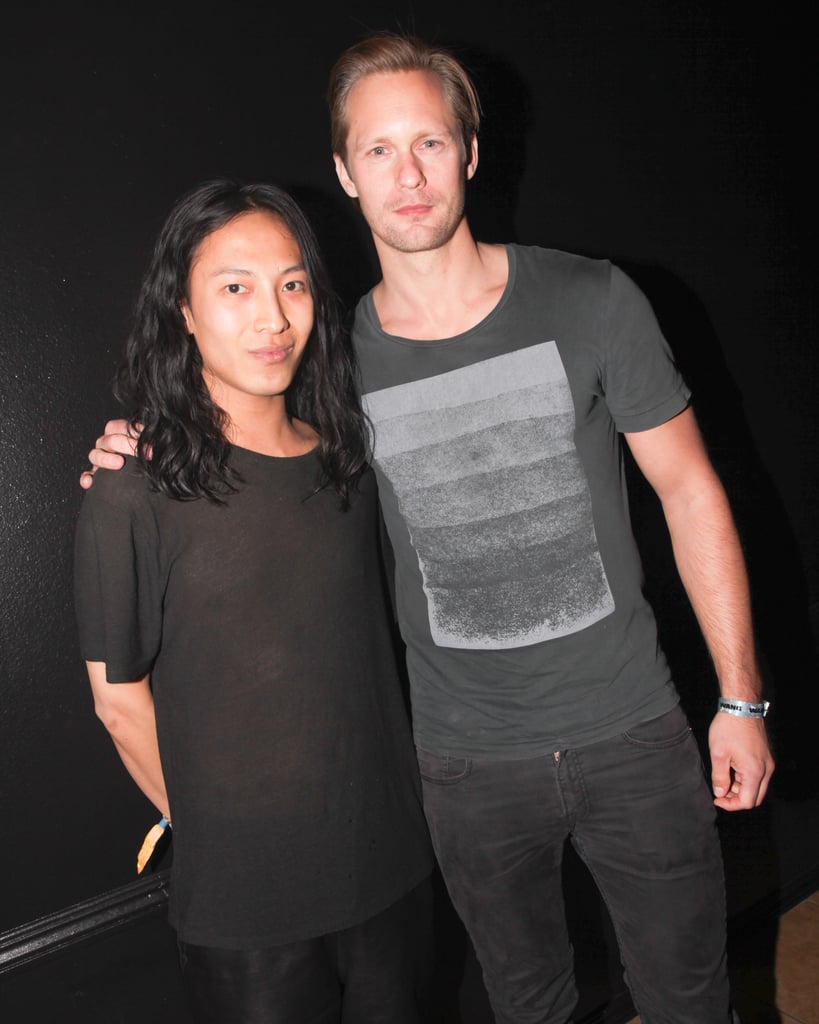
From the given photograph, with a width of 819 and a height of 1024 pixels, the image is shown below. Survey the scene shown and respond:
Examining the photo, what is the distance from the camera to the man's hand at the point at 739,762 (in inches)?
60.5

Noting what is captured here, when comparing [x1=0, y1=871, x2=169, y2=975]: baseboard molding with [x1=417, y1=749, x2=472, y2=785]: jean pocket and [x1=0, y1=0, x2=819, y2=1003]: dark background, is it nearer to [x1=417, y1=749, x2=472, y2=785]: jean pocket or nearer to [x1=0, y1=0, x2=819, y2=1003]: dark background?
[x1=0, y1=0, x2=819, y2=1003]: dark background

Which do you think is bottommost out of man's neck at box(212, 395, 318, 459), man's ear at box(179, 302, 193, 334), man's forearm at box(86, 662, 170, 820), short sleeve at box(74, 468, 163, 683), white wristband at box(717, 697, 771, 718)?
white wristband at box(717, 697, 771, 718)

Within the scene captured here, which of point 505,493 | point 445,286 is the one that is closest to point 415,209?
point 445,286

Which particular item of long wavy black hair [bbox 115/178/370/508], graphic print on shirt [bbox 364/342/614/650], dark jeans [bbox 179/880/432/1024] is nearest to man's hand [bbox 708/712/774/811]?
graphic print on shirt [bbox 364/342/614/650]

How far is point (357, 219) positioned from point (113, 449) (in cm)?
85

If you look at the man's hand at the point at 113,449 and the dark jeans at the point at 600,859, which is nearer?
the man's hand at the point at 113,449

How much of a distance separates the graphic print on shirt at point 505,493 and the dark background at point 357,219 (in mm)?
542

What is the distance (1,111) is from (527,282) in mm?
916

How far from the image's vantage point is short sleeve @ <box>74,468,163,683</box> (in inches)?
52.4

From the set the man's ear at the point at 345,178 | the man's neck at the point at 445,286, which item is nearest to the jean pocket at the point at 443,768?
the man's neck at the point at 445,286

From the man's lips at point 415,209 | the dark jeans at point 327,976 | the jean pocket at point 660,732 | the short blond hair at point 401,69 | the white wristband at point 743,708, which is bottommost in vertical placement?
the dark jeans at point 327,976

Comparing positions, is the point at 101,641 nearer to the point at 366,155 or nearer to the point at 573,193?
the point at 366,155

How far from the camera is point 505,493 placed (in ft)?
5.20

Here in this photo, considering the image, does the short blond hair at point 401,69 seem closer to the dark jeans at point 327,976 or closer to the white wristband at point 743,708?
the white wristband at point 743,708
